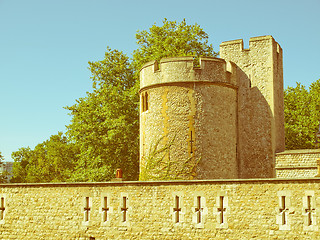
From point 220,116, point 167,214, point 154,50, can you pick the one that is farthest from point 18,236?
point 154,50

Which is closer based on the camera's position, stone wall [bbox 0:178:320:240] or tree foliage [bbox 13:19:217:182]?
stone wall [bbox 0:178:320:240]

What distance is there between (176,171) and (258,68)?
6.64 m

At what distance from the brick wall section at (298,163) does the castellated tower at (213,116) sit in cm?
56

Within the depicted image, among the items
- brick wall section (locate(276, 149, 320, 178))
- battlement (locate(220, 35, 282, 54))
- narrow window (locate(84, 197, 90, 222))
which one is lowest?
narrow window (locate(84, 197, 90, 222))

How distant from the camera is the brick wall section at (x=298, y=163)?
20.5 metres

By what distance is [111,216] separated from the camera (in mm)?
17969

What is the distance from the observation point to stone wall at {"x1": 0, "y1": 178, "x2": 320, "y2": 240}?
15.3 metres

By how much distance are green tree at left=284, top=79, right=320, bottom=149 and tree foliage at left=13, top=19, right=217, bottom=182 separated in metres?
7.59

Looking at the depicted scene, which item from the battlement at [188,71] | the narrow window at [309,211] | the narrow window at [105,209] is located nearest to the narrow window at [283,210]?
the narrow window at [309,211]

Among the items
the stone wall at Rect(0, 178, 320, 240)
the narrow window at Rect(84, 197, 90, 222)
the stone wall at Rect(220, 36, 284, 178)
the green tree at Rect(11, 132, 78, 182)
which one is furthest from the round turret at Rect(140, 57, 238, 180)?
the green tree at Rect(11, 132, 78, 182)

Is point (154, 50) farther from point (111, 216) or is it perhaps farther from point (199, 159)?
point (111, 216)

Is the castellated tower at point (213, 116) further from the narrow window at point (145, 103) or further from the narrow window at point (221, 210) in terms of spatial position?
the narrow window at point (221, 210)

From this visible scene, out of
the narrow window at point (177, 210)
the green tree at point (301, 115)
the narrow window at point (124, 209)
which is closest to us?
the narrow window at point (177, 210)

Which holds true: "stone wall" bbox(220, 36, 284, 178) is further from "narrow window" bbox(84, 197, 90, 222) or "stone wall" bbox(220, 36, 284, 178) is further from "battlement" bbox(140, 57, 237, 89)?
"narrow window" bbox(84, 197, 90, 222)
